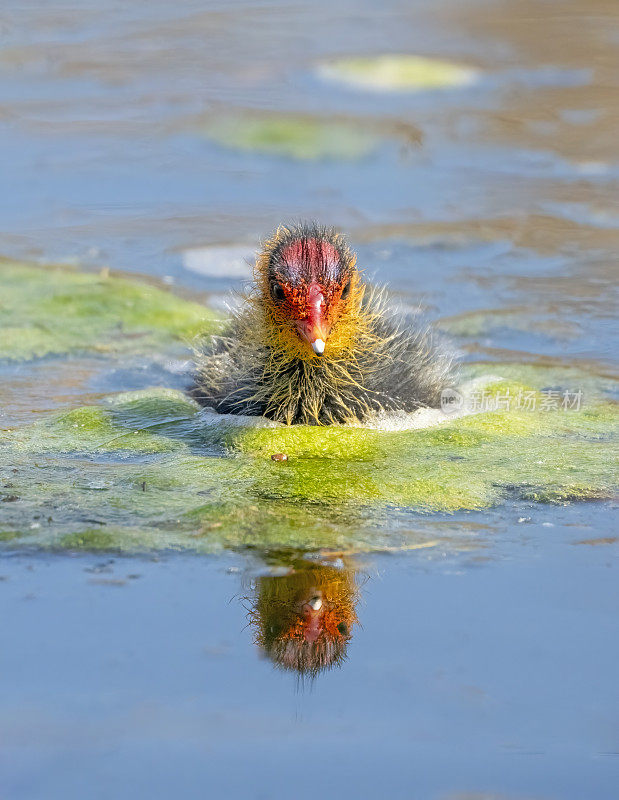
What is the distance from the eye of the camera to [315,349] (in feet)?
14.0

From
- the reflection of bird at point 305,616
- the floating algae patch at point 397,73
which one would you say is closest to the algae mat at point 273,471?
the reflection of bird at point 305,616

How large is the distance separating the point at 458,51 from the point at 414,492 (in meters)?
7.65

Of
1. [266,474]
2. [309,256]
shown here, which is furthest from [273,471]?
[309,256]

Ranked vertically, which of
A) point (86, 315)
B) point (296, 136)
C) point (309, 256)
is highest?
point (296, 136)

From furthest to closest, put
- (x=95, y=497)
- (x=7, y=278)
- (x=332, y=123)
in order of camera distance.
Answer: (x=332, y=123), (x=7, y=278), (x=95, y=497)

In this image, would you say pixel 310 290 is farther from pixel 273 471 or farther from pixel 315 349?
pixel 273 471

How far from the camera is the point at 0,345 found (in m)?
6.03

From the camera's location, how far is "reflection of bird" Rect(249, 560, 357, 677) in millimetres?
3014

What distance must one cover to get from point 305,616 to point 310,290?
1.48 meters

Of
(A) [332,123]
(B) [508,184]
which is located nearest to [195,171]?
(A) [332,123]

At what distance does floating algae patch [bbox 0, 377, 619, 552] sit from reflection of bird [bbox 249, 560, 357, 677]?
0.69ft

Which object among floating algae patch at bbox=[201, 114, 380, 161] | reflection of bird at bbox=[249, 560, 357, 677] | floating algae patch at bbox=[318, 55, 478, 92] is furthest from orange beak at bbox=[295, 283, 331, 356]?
floating algae patch at bbox=[318, 55, 478, 92]

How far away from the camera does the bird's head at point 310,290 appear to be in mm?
4328

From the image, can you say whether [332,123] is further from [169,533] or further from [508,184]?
[169,533]
